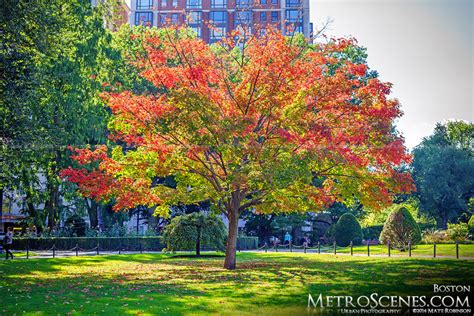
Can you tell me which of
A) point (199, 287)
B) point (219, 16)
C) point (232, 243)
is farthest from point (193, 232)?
point (219, 16)

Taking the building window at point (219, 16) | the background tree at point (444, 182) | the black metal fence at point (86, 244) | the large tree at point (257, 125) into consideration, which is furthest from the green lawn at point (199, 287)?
the building window at point (219, 16)

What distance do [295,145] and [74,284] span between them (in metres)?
9.44

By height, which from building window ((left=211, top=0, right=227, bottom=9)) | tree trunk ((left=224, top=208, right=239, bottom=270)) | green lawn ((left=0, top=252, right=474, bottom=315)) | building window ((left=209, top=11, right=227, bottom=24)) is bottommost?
green lawn ((left=0, top=252, right=474, bottom=315))

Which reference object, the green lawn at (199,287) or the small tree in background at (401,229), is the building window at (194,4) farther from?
the green lawn at (199,287)

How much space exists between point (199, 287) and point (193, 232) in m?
15.9

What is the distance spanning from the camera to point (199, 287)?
15.5m

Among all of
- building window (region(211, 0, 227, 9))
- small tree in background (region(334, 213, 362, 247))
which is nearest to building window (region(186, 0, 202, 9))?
building window (region(211, 0, 227, 9))

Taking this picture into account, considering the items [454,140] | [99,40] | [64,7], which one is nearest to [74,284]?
[64,7]

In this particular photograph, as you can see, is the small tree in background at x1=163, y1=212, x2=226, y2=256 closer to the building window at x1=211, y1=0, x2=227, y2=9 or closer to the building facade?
the building facade

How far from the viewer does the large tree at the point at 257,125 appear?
19.8m

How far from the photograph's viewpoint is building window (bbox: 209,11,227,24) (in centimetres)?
8744

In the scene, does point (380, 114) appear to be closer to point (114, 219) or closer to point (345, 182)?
point (345, 182)

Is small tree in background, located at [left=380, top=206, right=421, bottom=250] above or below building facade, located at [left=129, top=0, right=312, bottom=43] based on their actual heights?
below

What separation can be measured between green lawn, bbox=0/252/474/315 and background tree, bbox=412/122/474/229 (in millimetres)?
43337
